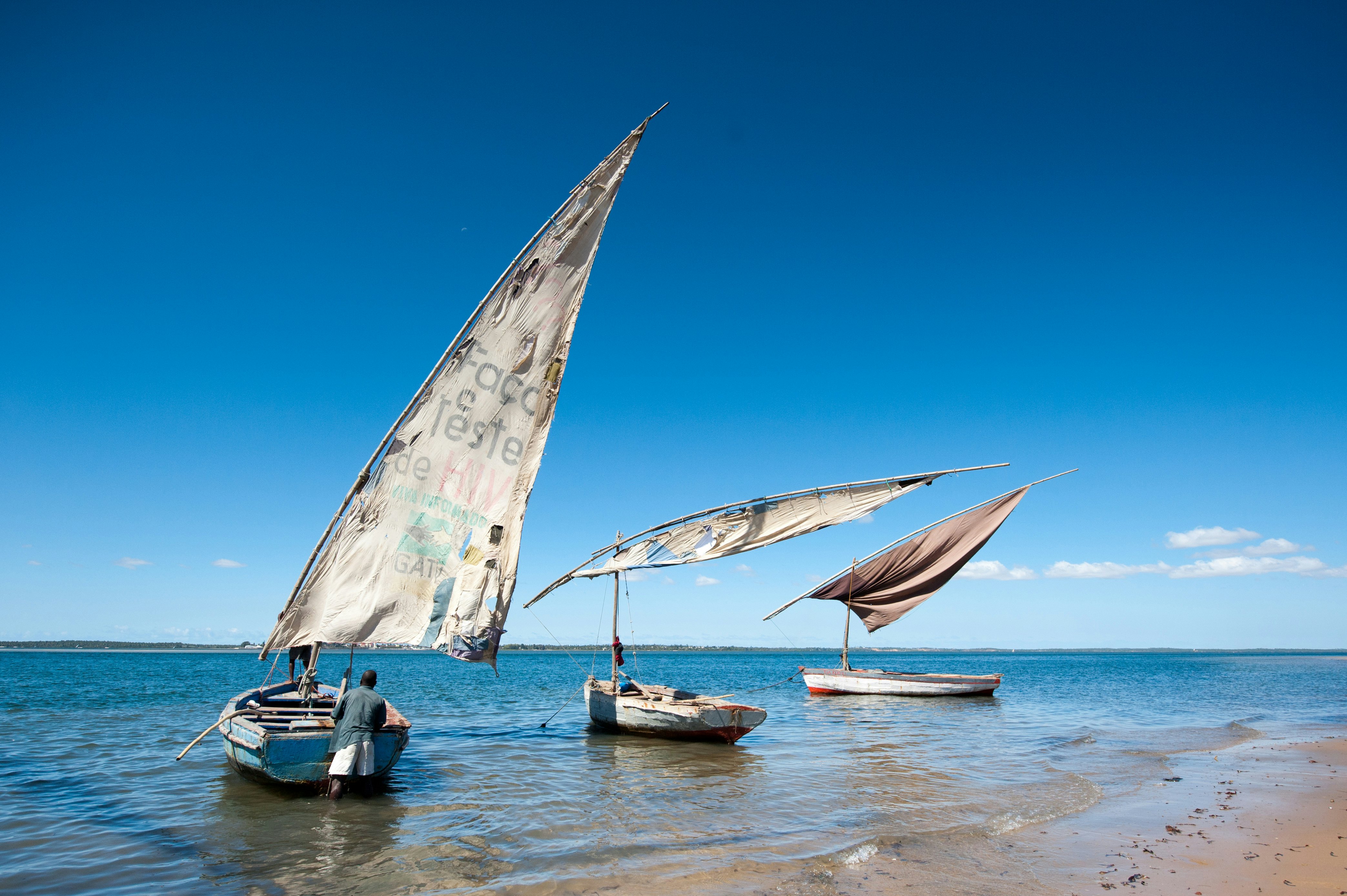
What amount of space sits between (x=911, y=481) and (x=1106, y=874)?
9.20m

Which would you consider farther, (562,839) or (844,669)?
(844,669)

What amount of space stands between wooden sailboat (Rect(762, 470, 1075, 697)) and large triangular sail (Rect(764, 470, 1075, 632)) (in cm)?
2

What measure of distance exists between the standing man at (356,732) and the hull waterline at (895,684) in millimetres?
27481

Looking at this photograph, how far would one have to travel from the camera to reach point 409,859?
934 centimetres

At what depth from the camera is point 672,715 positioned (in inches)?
757

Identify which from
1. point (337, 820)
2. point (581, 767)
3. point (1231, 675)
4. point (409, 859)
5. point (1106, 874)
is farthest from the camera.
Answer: point (1231, 675)

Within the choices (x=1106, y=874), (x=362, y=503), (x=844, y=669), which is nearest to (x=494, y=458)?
(x=362, y=503)

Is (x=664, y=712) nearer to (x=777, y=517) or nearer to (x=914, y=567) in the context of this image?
(x=777, y=517)

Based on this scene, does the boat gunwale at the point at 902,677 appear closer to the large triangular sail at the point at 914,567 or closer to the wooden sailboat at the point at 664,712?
the large triangular sail at the point at 914,567

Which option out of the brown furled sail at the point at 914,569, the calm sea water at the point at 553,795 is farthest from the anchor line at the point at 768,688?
the brown furled sail at the point at 914,569

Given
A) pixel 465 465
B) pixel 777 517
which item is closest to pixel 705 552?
pixel 777 517

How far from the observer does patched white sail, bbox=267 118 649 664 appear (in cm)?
1002

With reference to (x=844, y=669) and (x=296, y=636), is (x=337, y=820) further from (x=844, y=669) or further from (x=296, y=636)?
(x=844, y=669)

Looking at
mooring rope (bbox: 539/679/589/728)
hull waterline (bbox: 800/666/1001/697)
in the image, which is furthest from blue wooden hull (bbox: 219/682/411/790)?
hull waterline (bbox: 800/666/1001/697)
